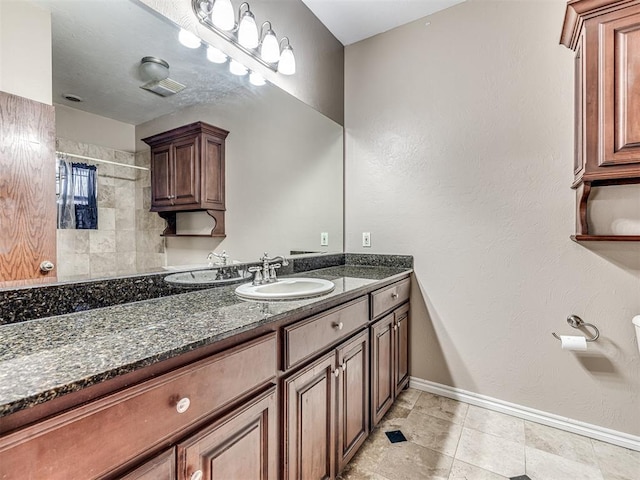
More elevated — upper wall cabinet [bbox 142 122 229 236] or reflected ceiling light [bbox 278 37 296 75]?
reflected ceiling light [bbox 278 37 296 75]

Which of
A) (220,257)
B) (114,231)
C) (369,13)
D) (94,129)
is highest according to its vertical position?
(369,13)

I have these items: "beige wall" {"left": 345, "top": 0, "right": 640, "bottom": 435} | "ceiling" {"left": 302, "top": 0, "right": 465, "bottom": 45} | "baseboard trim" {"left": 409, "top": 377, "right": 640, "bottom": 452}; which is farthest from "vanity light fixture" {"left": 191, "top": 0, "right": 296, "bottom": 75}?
"baseboard trim" {"left": 409, "top": 377, "right": 640, "bottom": 452}

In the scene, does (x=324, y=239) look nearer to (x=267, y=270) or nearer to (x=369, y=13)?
(x=267, y=270)

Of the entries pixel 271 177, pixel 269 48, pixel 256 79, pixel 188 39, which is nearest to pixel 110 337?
pixel 188 39

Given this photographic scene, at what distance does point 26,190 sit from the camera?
0.92 metres

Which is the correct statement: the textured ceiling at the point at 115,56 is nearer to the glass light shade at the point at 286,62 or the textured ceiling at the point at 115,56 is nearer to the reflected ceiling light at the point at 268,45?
the reflected ceiling light at the point at 268,45

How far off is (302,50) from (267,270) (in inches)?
56.2

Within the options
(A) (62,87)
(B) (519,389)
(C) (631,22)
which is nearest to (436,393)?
(B) (519,389)

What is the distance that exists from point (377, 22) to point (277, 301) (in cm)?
204

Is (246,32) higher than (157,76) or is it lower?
higher

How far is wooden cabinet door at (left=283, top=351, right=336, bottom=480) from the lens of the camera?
1.05 m

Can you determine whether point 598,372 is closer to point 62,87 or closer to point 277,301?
point 277,301

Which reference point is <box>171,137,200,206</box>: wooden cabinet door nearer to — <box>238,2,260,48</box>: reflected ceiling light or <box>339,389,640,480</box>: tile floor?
<box>238,2,260,48</box>: reflected ceiling light

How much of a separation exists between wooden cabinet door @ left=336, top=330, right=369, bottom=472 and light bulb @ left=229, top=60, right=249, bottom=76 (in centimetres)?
142
